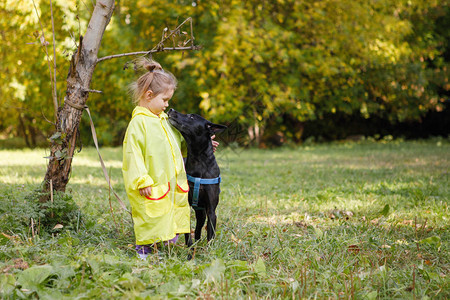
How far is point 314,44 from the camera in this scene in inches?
643

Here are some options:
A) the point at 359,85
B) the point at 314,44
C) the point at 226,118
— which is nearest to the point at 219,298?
the point at 226,118

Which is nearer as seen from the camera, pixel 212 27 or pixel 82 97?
pixel 82 97

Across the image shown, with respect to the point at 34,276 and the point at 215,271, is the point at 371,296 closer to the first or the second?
the point at 215,271

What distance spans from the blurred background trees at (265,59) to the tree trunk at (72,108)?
885 cm

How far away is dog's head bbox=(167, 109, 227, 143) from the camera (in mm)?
3074

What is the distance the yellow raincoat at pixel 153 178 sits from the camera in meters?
2.87

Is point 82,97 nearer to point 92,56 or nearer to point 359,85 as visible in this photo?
point 92,56

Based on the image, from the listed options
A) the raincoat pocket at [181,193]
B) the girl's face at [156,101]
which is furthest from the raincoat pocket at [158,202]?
the girl's face at [156,101]

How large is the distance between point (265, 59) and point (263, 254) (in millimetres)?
12526

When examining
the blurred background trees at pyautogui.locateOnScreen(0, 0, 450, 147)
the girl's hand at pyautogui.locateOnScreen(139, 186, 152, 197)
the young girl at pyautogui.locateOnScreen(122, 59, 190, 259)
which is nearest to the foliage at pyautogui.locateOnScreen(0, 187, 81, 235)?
the young girl at pyautogui.locateOnScreen(122, 59, 190, 259)

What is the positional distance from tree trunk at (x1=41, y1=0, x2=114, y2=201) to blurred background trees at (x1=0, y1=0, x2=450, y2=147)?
29.0 ft

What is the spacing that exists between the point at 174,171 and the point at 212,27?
1290 centimetres

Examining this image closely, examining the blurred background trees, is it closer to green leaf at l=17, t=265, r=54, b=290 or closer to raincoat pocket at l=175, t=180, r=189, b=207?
raincoat pocket at l=175, t=180, r=189, b=207

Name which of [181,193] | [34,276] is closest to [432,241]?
[181,193]
